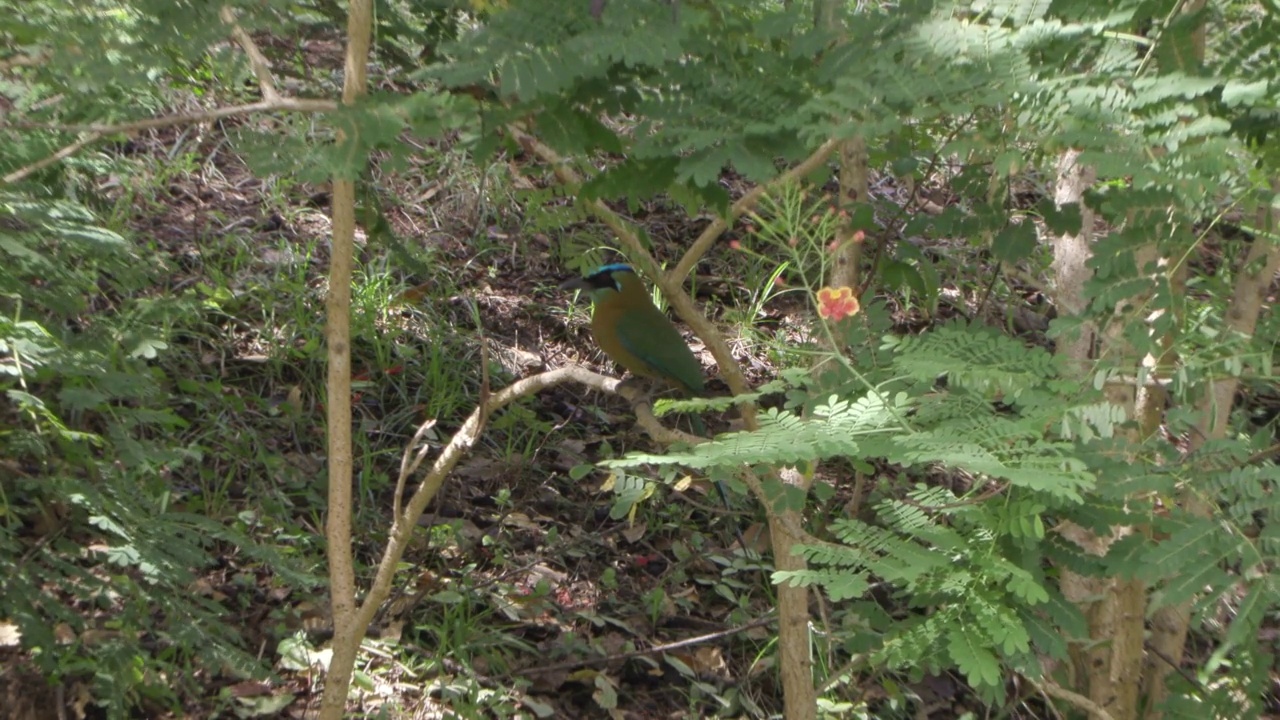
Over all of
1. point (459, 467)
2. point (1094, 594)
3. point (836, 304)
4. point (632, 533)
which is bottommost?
point (1094, 594)

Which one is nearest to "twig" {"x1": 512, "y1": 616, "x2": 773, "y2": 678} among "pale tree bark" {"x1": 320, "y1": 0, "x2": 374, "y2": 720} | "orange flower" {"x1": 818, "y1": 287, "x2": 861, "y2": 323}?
"pale tree bark" {"x1": 320, "y1": 0, "x2": 374, "y2": 720}

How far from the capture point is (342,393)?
226 centimetres

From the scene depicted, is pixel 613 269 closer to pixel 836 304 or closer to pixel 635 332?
pixel 635 332

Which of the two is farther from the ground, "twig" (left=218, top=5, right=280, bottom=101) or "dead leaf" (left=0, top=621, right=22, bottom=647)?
"twig" (left=218, top=5, right=280, bottom=101)

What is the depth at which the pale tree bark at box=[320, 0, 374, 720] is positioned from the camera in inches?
81.2

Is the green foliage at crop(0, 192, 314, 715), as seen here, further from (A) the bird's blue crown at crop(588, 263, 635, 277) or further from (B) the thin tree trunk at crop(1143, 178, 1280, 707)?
(B) the thin tree trunk at crop(1143, 178, 1280, 707)

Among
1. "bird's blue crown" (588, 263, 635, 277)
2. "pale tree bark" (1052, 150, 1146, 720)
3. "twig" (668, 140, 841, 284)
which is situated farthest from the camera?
"bird's blue crown" (588, 263, 635, 277)

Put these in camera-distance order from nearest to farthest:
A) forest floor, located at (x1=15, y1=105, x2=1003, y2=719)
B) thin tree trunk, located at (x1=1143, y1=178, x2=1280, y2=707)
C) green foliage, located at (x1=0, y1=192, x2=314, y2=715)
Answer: green foliage, located at (x1=0, y1=192, x2=314, y2=715), thin tree trunk, located at (x1=1143, y1=178, x2=1280, y2=707), forest floor, located at (x1=15, y1=105, x2=1003, y2=719)

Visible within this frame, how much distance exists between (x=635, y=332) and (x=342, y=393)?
2.34 meters

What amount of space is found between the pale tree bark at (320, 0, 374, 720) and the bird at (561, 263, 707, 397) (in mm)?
2208

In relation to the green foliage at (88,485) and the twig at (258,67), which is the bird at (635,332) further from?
the twig at (258,67)

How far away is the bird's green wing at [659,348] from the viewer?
4469 millimetres

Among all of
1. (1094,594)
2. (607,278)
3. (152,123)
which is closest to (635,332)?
(607,278)

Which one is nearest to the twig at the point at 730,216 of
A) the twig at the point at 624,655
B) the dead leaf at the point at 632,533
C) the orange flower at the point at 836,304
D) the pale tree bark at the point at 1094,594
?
the orange flower at the point at 836,304
